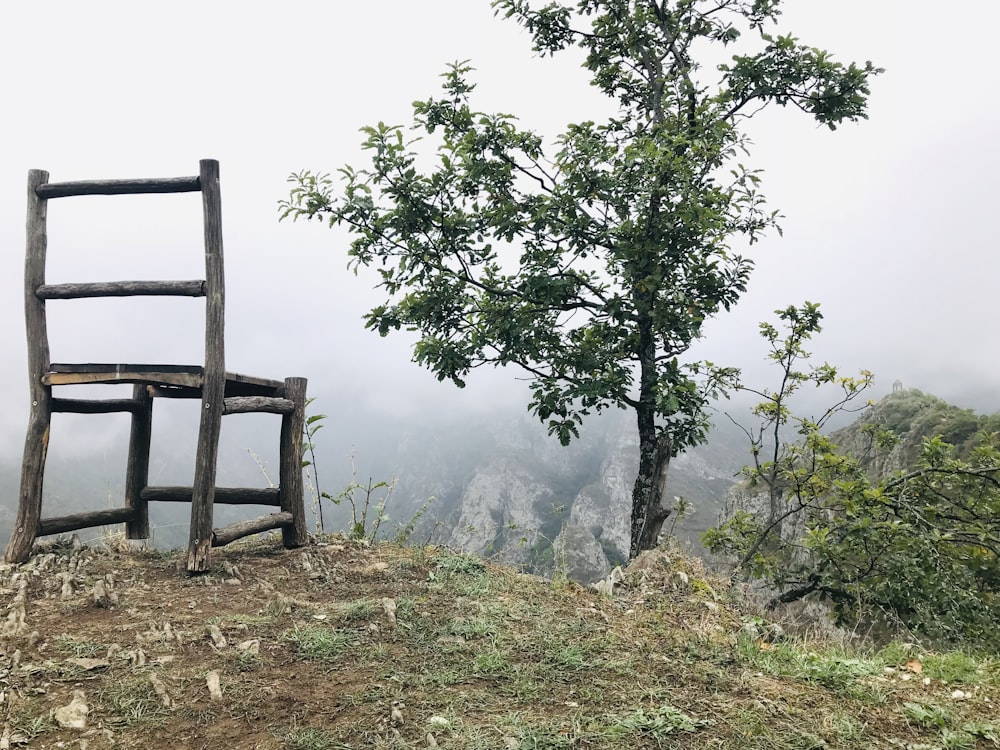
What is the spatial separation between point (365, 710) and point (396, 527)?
13.6 ft

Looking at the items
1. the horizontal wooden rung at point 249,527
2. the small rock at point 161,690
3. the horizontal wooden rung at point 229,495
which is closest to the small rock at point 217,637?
the small rock at point 161,690

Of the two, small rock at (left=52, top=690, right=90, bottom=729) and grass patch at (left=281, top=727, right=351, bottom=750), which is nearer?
grass patch at (left=281, top=727, right=351, bottom=750)

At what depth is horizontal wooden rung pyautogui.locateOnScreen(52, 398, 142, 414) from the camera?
5934 mm

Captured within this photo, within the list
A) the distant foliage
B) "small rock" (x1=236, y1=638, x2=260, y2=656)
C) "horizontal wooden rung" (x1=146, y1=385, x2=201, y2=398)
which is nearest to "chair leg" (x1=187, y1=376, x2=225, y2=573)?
"horizontal wooden rung" (x1=146, y1=385, x2=201, y2=398)

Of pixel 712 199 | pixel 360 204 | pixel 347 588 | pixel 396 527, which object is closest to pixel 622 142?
pixel 712 199

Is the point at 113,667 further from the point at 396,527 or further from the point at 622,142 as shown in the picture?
the point at 622,142

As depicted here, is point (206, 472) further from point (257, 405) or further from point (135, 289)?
point (135, 289)

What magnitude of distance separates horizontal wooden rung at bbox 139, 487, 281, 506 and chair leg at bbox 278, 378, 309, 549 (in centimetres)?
11

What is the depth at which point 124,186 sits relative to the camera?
588 cm

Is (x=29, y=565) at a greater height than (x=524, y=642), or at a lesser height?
lesser

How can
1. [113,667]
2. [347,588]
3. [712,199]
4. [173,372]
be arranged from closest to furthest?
[113,667] < [347,588] < [173,372] < [712,199]

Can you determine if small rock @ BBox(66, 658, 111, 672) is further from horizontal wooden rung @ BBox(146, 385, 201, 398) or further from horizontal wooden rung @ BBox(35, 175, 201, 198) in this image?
horizontal wooden rung @ BBox(35, 175, 201, 198)

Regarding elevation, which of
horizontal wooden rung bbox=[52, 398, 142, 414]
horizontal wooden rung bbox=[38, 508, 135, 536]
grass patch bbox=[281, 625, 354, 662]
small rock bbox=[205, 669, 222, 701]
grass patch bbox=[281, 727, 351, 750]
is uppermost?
horizontal wooden rung bbox=[52, 398, 142, 414]

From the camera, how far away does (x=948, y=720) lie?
2930 millimetres
